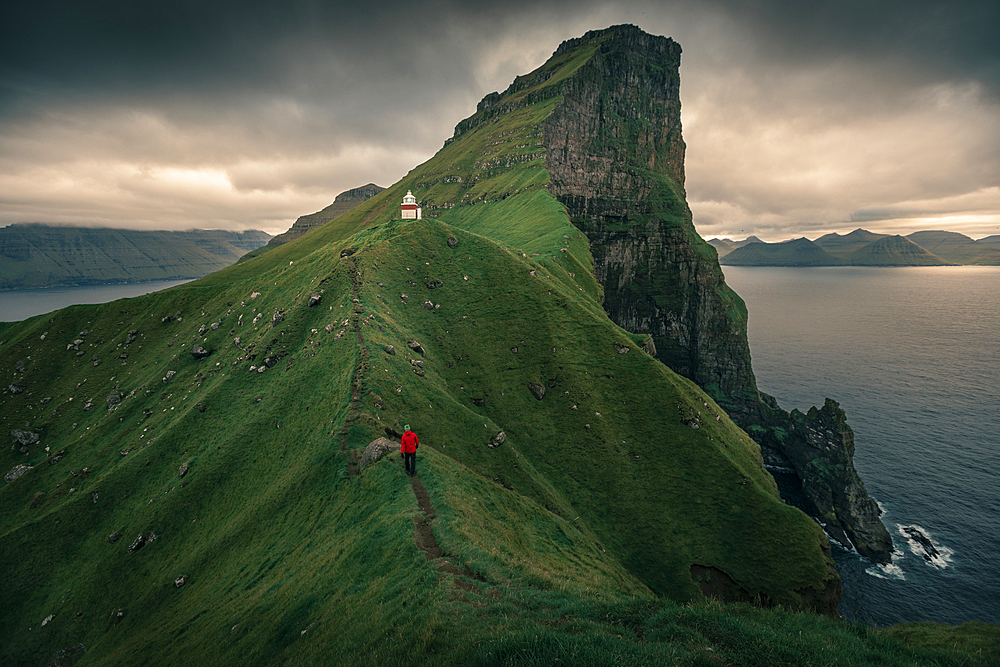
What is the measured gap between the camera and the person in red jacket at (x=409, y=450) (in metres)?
25.7

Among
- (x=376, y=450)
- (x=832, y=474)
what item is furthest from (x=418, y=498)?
(x=832, y=474)

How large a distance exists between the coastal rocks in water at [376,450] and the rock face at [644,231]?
111 metres

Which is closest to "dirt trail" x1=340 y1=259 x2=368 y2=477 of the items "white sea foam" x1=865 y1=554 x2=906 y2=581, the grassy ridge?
the grassy ridge

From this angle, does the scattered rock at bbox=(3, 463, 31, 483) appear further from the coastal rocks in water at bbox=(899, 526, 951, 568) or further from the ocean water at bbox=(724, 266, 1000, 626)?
the coastal rocks in water at bbox=(899, 526, 951, 568)

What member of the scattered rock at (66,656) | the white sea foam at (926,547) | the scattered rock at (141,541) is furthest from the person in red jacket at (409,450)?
the white sea foam at (926,547)

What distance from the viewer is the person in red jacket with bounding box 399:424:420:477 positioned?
84.3 ft

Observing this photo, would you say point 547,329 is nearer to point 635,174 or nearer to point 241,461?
point 241,461

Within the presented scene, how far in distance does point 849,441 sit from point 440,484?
318ft

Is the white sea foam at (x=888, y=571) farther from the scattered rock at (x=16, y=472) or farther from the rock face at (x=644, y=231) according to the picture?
the scattered rock at (x=16, y=472)

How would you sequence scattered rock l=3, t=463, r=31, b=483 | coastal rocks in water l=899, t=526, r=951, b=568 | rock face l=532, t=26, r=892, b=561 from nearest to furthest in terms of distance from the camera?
scattered rock l=3, t=463, r=31, b=483
coastal rocks in water l=899, t=526, r=951, b=568
rock face l=532, t=26, r=892, b=561

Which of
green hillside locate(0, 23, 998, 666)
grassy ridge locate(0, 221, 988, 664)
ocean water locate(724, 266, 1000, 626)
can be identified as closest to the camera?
grassy ridge locate(0, 221, 988, 664)

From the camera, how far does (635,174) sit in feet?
495

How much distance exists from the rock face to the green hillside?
71.6 m

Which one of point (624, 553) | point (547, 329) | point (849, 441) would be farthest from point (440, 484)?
point (849, 441)
